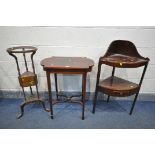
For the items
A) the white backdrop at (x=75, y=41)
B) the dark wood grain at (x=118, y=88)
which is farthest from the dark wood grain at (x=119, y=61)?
the white backdrop at (x=75, y=41)

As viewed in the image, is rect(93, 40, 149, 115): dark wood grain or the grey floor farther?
the grey floor

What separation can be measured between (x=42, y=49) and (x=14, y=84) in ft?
2.37

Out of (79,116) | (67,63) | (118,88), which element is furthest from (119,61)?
(79,116)

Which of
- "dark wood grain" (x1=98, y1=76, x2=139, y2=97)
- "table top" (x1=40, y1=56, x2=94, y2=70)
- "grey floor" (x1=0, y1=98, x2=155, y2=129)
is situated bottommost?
"grey floor" (x1=0, y1=98, x2=155, y2=129)

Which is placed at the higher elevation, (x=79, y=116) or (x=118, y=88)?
(x=118, y=88)

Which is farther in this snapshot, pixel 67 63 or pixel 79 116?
pixel 79 116

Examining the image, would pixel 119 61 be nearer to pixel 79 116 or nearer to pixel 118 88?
pixel 118 88

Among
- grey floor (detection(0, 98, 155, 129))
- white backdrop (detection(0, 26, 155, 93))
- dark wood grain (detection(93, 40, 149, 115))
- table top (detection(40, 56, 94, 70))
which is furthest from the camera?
white backdrop (detection(0, 26, 155, 93))

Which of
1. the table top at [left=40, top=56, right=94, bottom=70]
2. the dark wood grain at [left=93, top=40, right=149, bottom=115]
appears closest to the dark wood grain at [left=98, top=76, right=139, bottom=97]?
the dark wood grain at [left=93, top=40, right=149, bottom=115]

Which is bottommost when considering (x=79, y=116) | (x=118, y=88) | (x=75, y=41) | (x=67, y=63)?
(x=79, y=116)

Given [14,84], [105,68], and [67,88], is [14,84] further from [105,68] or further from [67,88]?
[105,68]

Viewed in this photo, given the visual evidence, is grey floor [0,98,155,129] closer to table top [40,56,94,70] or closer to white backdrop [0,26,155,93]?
white backdrop [0,26,155,93]

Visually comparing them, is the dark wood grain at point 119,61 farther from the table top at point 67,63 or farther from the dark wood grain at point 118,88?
the table top at point 67,63

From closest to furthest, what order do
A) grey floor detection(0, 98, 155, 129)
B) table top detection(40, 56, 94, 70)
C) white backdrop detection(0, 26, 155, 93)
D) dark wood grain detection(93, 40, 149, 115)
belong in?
table top detection(40, 56, 94, 70), dark wood grain detection(93, 40, 149, 115), grey floor detection(0, 98, 155, 129), white backdrop detection(0, 26, 155, 93)
